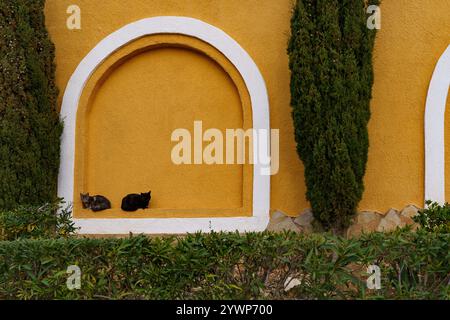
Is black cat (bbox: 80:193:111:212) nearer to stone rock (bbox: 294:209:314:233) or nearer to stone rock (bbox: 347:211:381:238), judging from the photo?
stone rock (bbox: 294:209:314:233)

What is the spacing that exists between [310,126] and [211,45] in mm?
1602

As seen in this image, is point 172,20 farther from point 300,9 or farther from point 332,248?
point 332,248

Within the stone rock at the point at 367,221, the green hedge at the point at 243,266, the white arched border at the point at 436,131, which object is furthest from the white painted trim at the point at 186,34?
the green hedge at the point at 243,266

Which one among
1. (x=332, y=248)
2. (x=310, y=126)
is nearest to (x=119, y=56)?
(x=310, y=126)

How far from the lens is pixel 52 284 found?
465cm

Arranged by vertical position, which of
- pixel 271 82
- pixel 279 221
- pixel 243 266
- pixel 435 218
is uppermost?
pixel 271 82

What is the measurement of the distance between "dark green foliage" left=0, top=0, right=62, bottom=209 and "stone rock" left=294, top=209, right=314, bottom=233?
107 inches

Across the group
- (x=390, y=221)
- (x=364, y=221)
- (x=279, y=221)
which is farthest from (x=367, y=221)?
(x=279, y=221)

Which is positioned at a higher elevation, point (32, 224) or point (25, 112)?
point (25, 112)

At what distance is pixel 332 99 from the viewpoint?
21.2ft

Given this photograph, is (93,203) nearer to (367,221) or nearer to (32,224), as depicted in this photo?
(32,224)

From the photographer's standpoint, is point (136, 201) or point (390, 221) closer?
point (390, 221)

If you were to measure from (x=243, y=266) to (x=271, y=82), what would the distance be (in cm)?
300

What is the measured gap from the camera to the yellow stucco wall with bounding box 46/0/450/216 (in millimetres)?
6879
